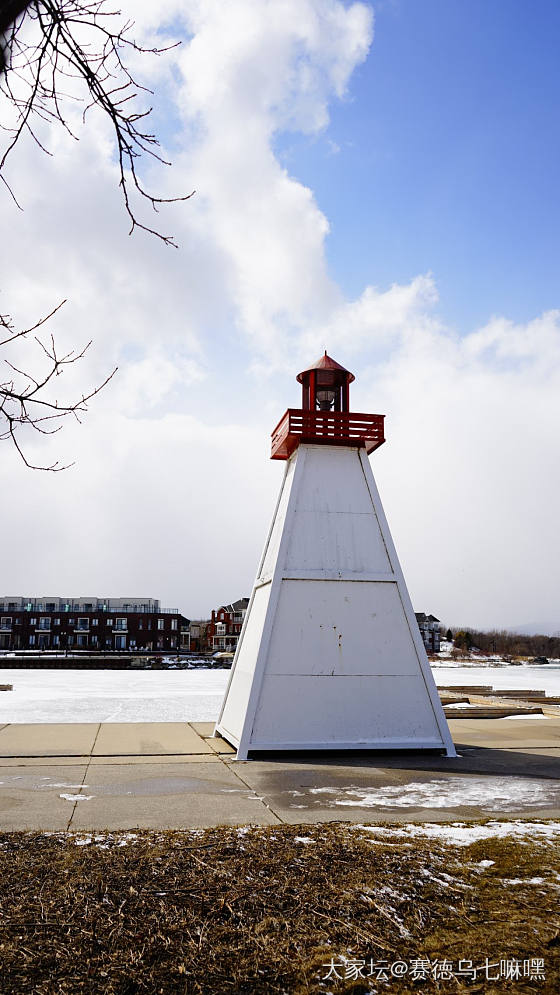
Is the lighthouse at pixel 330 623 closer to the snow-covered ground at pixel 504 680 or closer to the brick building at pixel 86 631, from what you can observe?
the snow-covered ground at pixel 504 680

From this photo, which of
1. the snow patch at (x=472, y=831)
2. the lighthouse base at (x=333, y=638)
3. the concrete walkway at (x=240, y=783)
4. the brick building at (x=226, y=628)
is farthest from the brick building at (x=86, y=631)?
the snow patch at (x=472, y=831)

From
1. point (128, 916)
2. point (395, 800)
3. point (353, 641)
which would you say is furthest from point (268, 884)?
point (353, 641)

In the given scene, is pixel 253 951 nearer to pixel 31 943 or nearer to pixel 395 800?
pixel 31 943

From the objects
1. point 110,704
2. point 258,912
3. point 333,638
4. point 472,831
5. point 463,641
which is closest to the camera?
point 258,912

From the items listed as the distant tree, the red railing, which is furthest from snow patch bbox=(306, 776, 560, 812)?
the distant tree

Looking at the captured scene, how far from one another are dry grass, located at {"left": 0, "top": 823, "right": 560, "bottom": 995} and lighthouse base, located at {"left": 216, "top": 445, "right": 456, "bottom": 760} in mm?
6385

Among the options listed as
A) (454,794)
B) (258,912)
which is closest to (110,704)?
(454,794)

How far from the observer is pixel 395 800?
31.2 ft

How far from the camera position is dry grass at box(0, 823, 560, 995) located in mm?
4336

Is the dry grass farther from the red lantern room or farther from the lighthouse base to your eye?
the red lantern room

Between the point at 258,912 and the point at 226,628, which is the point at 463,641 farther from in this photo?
the point at 258,912

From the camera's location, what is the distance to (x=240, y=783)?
35.1 ft

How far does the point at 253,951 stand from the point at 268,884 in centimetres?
121

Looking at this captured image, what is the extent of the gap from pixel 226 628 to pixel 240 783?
10575cm
